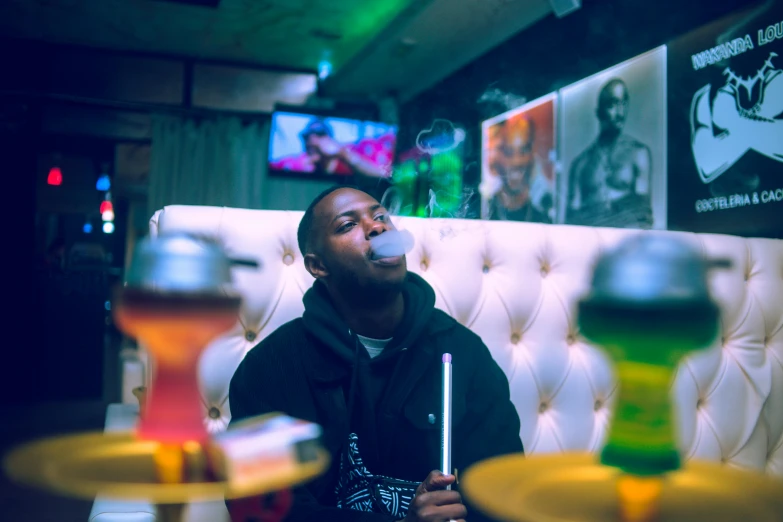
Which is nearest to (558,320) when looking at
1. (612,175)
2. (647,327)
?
(612,175)

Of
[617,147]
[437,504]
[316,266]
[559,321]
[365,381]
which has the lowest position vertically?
[437,504]

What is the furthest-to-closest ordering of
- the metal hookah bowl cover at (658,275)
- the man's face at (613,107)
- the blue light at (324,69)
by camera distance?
the blue light at (324,69), the man's face at (613,107), the metal hookah bowl cover at (658,275)

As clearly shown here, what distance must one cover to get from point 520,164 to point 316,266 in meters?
1.87

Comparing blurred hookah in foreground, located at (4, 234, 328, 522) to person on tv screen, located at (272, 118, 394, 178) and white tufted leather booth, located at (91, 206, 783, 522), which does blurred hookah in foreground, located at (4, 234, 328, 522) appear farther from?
person on tv screen, located at (272, 118, 394, 178)

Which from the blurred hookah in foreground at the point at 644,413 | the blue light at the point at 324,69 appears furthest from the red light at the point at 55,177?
the blurred hookah in foreground at the point at 644,413

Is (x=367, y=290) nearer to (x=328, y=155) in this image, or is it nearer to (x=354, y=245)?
(x=354, y=245)

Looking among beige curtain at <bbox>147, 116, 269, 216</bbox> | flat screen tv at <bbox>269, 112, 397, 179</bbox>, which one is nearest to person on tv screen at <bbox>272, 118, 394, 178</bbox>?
flat screen tv at <bbox>269, 112, 397, 179</bbox>

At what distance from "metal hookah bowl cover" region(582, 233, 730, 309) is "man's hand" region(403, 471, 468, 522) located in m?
0.53

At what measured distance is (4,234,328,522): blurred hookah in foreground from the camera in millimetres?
312

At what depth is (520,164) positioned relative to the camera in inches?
113

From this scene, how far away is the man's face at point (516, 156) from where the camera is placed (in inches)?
112

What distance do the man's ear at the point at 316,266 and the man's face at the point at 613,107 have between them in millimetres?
1663

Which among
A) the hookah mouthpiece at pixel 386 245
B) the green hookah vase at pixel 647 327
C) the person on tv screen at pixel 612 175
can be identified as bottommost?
the green hookah vase at pixel 647 327

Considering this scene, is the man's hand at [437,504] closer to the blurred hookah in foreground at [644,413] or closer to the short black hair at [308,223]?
the blurred hookah in foreground at [644,413]
